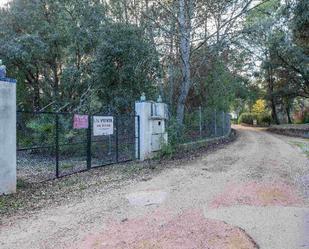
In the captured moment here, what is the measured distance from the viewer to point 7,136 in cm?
652

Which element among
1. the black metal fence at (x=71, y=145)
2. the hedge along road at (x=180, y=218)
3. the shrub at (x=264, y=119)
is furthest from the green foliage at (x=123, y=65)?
the shrub at (x=264, y=119)

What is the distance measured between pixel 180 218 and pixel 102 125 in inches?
209

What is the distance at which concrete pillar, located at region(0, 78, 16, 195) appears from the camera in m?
6.43

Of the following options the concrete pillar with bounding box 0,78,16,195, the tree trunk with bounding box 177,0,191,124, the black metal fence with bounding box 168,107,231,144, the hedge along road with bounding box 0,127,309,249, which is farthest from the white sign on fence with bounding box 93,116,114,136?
the tree trunk with bounding box 177,0,191,124

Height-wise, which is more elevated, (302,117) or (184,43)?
(184,43)

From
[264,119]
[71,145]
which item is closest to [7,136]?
[71,145]

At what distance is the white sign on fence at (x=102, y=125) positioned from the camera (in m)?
9.63

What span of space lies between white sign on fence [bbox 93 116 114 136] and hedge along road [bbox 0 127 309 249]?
2.40m

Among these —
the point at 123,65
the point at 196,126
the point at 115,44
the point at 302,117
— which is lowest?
the point at 196,126

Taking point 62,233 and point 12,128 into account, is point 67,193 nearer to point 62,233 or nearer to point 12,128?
point 12,128

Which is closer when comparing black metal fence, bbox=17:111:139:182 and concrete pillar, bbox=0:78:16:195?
concrete pillar, bbox=0:78:16:195

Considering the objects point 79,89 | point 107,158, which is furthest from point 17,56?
point 107,158

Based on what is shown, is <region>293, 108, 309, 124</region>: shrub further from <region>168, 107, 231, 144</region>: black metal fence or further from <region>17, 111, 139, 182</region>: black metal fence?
<region>17, 111, 139, 182</region>: black metal fence

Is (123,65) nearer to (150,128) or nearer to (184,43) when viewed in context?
(184,43)
